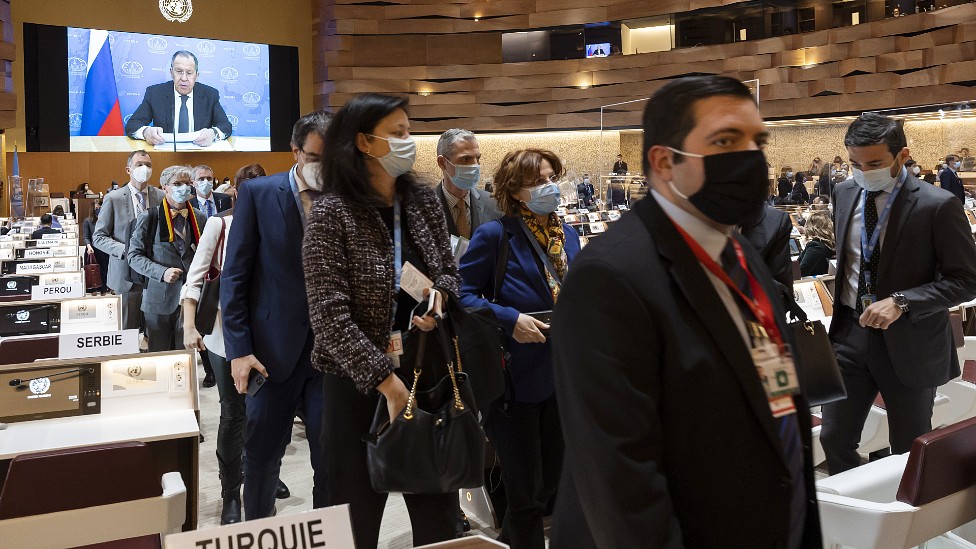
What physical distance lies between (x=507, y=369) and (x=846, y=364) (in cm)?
122

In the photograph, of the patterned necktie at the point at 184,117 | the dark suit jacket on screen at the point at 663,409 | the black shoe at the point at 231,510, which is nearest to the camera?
the dark suit jacket on screen at the point at 663,409

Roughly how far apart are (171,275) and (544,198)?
112 inches

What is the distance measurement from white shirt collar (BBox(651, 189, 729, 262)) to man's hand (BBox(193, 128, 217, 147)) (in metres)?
20.9

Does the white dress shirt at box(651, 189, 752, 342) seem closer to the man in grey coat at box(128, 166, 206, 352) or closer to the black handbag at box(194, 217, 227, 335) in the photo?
the black handbag at box(194, 217, 227, 335)

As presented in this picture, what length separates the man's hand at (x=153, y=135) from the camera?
20.3 meters

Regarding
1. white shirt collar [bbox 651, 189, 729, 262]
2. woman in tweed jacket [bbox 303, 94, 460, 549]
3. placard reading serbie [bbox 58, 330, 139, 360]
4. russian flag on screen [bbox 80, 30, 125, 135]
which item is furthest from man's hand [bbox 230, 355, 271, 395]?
russian flag on screen [bbox 80, 30, 125, 135]

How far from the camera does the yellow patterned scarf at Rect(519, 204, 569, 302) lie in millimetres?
2947

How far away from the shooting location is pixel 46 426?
121 inches

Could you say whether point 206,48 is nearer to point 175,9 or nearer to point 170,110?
point 170,110

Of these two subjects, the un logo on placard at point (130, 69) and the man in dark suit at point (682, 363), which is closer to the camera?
the man in dark suit at point (682, 363)

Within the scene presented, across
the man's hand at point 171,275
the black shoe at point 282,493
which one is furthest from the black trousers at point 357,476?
the man's hand at point 171,275

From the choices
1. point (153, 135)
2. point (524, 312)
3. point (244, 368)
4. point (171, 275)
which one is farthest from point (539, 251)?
point (153, 135)

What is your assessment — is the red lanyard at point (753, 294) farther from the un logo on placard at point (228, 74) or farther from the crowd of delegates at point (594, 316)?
the un logo on placard at point (228, 74)

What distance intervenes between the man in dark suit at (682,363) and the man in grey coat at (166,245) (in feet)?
13.6
